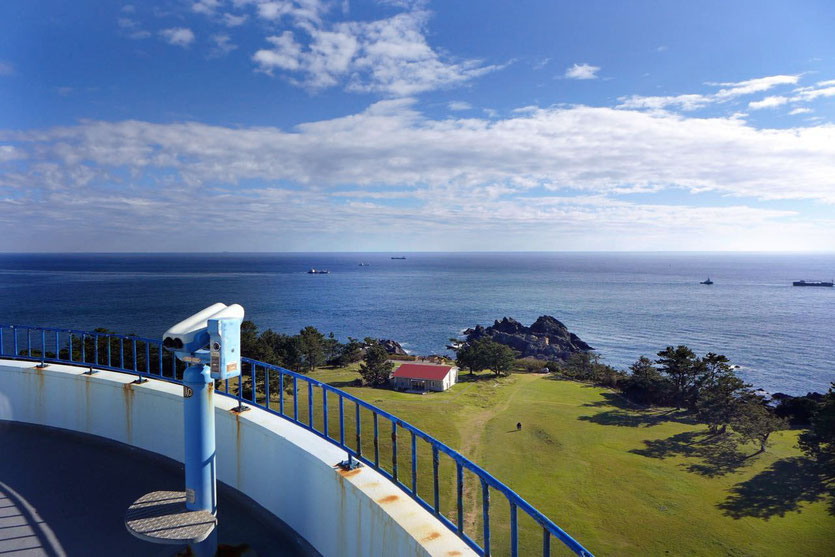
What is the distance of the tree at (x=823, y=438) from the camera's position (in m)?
18.8

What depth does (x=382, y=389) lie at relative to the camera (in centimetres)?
2936

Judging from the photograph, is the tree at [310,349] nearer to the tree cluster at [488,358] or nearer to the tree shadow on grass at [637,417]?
the tree cluster at [488,358]

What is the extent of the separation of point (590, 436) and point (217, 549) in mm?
22267

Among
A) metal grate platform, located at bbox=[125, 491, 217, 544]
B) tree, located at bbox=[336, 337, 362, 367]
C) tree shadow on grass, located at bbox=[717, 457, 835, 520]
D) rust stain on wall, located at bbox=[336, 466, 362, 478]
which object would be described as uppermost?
rust stain on wall, located at bbox=[336, 466, 362, 478]

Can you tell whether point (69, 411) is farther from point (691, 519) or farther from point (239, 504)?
point (691, 519)

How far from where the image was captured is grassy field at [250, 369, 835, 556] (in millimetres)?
14406

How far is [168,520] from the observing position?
2947 mm

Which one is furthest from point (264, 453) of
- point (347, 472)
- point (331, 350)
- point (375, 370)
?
point (331, 350)

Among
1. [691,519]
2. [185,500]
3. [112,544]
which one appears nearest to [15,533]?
[112,544]

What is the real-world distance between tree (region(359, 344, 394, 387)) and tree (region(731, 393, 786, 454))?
18666 millimetres

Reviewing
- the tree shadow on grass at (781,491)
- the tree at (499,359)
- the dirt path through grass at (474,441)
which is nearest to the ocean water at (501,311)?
the tree at (499,359)

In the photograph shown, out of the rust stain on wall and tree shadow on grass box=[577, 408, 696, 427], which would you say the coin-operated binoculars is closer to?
the rust stain on wall

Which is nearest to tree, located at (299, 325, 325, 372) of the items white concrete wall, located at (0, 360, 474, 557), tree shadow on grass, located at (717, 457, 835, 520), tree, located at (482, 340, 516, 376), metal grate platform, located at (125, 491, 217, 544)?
tree, located at (482, 340, 516, 376)

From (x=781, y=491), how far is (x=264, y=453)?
2120 cm
